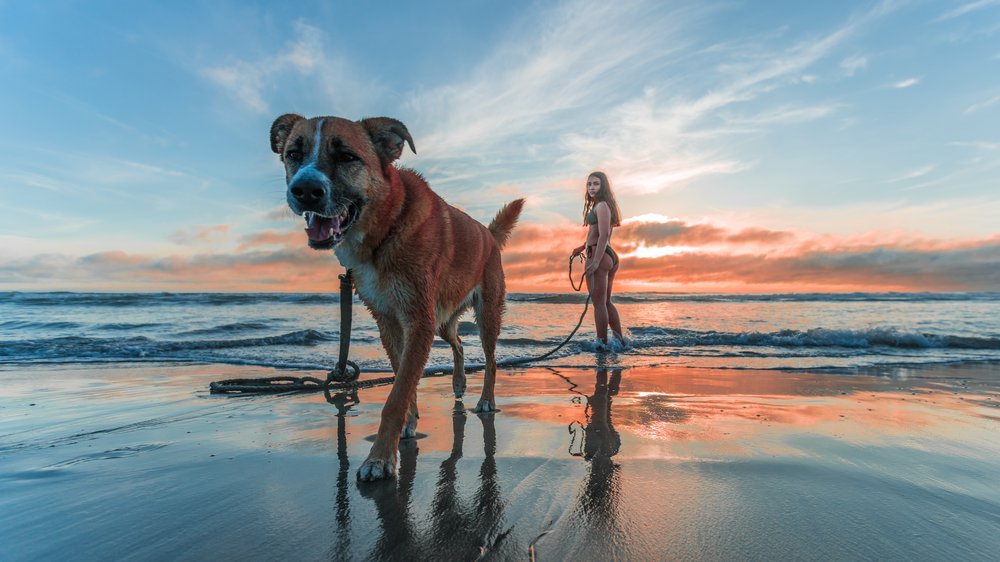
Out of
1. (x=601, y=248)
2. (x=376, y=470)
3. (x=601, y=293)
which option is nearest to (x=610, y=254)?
(x=601, y=248)

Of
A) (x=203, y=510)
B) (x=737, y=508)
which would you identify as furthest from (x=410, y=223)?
(x=737, y=508)

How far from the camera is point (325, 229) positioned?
2.79m

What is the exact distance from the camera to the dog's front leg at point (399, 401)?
7.95 ft

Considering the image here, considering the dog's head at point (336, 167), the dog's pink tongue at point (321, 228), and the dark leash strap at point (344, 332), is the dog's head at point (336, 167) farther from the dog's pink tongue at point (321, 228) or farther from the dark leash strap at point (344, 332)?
the dark leash strap at point (344, 332)

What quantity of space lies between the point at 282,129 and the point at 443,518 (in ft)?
9.38

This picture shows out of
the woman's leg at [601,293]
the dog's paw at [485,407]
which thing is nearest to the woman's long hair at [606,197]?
the woman's leg at [601,293]

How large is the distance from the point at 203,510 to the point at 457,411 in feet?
7.06

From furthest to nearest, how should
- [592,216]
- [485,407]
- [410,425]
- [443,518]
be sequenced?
[592,216], [485,407], [410,425], [443,518]

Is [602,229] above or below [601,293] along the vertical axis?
above

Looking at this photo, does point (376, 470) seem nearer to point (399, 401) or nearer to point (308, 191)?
point (399, 401)

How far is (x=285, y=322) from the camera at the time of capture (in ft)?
47.6

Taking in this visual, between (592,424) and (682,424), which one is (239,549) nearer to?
(592,424)

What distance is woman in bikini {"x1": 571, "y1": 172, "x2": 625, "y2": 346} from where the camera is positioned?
920 centimetres

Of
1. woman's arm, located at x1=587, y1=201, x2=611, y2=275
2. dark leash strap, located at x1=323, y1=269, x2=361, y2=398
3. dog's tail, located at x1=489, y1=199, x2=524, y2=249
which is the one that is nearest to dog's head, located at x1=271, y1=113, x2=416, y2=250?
dark leash strap, located at x1=323, y1=269, x2=361, y2=398
